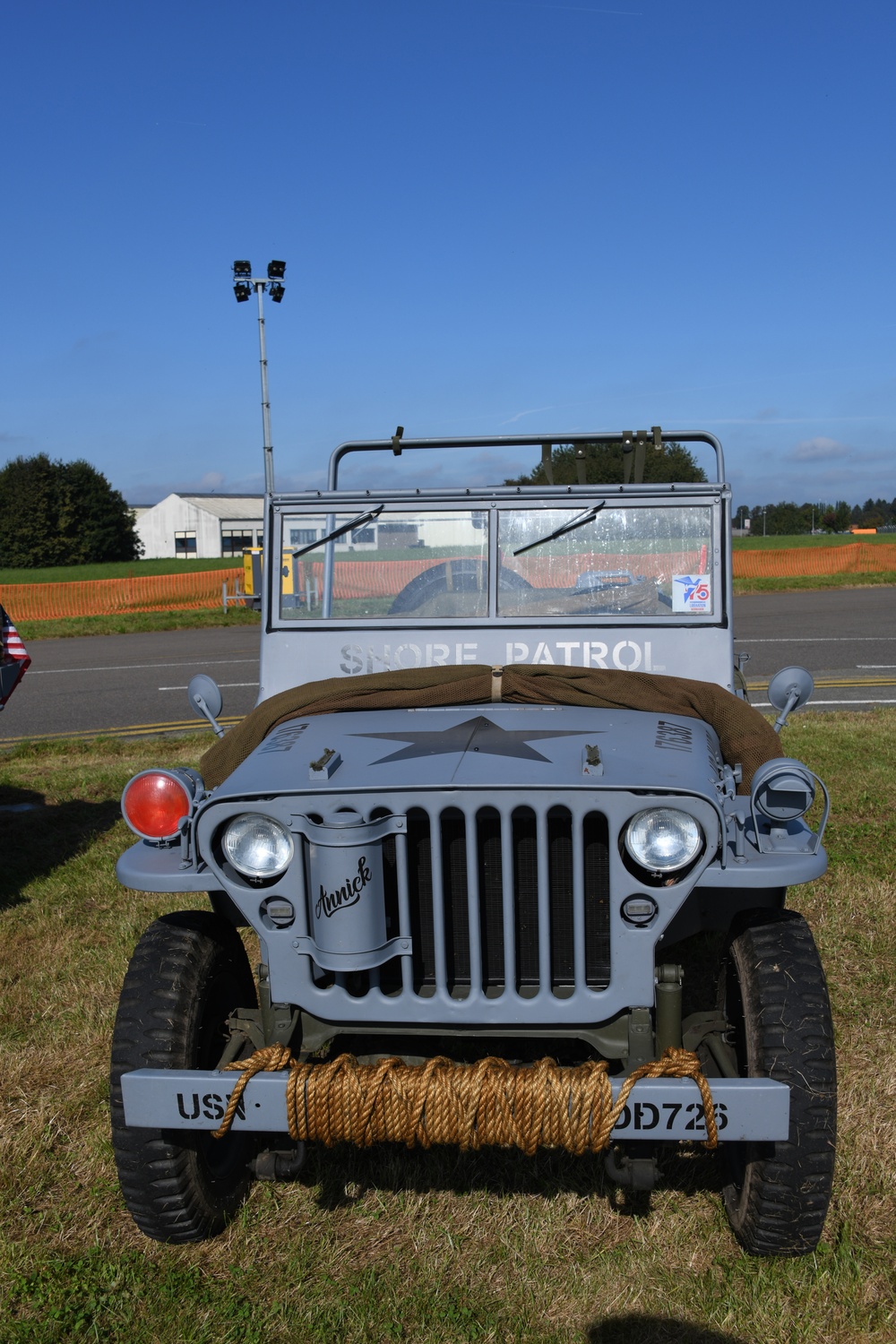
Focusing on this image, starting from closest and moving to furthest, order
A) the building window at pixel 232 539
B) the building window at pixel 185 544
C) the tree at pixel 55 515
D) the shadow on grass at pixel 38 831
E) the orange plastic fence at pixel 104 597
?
the shadow on grass at pixel 38 831
the orange plastic fence at pixel 104 597
the tree at pixel 55 515
the building window at pixel 232 539
the building window at pixel 185 544

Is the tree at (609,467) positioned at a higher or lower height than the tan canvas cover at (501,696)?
higher

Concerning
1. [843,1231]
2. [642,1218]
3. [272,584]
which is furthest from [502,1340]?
[272,584]

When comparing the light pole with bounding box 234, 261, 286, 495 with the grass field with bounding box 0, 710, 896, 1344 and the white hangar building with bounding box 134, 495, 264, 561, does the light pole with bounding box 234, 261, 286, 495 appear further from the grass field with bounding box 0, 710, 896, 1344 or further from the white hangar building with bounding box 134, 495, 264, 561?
the white hangar building with bounding box 134, 495, 264, 561

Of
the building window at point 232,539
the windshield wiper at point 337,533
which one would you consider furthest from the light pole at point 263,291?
the building window at point 232,539

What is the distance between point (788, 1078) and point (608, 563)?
2143 mm

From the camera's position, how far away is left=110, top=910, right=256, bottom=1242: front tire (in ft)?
9.09

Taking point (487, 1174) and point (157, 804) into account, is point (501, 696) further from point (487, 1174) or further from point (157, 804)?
point (487, 1174)

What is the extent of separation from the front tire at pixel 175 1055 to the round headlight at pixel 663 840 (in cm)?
125

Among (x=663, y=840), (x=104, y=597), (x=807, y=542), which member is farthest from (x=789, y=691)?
(x=807, y=542)

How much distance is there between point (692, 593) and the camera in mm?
4137

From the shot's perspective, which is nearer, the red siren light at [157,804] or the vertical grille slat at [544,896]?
the vertical grille slat at [544,896]

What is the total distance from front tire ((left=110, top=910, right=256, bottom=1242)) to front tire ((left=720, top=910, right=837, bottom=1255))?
1422 millimetres

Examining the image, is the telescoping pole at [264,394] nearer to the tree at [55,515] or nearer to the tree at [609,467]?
the tree at [609,467]

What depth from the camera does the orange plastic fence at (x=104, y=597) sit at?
27.6 metres
